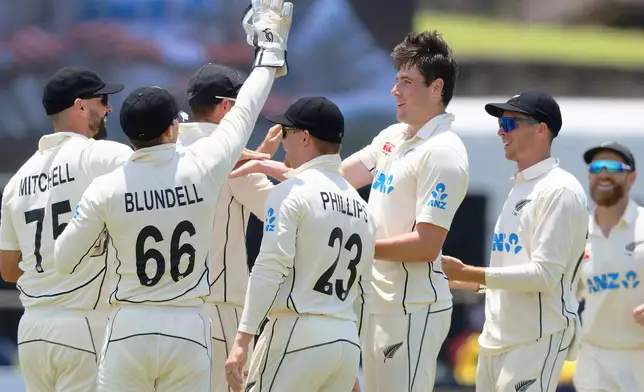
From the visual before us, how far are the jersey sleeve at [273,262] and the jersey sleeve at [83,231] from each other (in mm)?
676

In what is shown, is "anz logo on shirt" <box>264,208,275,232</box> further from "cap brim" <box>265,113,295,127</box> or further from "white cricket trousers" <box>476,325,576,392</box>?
"white cricket trousers" <box>476,325,576,392</box>

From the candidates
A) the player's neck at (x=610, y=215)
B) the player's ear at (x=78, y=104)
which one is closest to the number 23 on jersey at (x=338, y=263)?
the player's ear at (x=78, y=104)

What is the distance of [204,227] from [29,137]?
8.21m

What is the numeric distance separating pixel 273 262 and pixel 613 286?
277 centimetres

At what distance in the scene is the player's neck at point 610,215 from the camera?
23.9ft

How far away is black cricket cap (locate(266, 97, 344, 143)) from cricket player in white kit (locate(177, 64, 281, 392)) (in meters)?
0.60

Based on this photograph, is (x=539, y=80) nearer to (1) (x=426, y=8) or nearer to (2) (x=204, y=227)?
(1) (x=426, y=8)

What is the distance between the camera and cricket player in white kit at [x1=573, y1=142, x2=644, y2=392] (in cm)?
701

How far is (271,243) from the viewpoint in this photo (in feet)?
16.7

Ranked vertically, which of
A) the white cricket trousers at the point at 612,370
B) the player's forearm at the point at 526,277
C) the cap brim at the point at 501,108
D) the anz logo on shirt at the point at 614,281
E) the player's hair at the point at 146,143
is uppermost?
the cap brim at the point at 501,108

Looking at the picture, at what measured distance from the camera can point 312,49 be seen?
1369 cm

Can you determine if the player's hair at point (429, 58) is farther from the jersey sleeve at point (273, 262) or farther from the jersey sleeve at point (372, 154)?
the jersey sleeve at point (273, 262)

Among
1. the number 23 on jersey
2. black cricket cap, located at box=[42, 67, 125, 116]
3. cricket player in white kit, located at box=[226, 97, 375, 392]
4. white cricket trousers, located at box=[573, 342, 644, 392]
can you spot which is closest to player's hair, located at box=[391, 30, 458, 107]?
cricket player in white kit, located at box=[226, 97, 375, 392]

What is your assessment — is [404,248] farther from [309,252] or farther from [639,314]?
[639,314]
